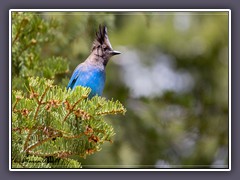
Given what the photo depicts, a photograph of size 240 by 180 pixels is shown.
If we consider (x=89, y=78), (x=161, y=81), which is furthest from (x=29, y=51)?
Answer: (x=161, y=81)

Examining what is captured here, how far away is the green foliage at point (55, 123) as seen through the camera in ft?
11.6

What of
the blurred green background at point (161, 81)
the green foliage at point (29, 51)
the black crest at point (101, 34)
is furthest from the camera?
the blurred green background at point (161, 81)

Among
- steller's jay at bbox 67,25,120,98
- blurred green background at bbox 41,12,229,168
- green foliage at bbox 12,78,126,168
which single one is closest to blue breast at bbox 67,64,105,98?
steller's jay at bbox 67,25,120,98

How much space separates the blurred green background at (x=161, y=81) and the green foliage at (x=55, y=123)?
0.78 m

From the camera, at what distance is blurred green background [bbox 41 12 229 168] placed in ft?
16.3

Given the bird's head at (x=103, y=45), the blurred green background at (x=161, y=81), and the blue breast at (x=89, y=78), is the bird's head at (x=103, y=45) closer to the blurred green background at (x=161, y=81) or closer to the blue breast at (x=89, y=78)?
the blue breast at (x=89, y=78)

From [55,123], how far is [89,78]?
30.5 inches

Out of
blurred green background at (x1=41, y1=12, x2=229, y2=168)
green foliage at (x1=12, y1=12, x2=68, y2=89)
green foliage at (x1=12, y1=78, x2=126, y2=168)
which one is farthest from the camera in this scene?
blurred green background at (x1=41, y1=12, x2=229, y2=168)

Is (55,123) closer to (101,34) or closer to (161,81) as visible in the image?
(101,34)

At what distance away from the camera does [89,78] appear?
435 cm

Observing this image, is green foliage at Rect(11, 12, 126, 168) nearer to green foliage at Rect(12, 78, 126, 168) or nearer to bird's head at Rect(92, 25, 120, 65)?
green foliage at Rect(12, 78, 126, 168)

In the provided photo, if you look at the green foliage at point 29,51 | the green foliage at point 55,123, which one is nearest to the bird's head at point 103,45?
the green foliage at point 29,51

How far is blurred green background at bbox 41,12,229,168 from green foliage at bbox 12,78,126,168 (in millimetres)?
781
